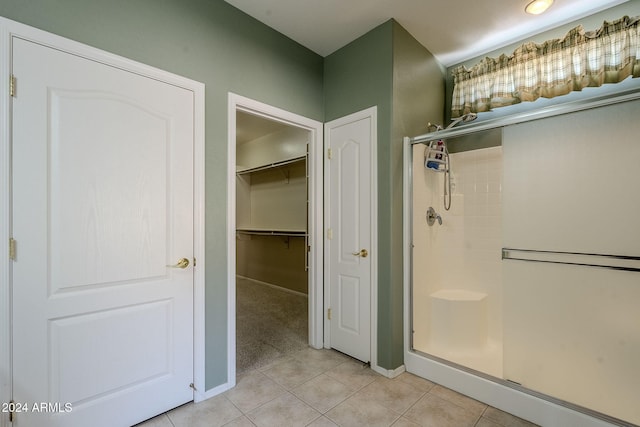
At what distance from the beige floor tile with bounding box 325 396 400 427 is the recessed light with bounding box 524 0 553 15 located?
3005 millimetres

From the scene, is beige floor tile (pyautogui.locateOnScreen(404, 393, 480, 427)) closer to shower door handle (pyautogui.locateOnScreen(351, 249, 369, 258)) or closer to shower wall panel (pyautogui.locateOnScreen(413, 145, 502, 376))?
shower wall panel (pyautogui.locateOnScreen(413, 145, 502, 376))

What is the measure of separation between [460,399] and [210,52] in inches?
117

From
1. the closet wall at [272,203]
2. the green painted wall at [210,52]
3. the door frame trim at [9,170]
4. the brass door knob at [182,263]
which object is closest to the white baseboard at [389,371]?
the green painted wall at [210,52]

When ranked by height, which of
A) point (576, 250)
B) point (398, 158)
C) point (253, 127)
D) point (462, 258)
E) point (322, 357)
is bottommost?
point (322, 357)

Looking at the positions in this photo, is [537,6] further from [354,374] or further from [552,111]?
[354,374]

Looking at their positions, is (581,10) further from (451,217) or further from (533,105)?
(451,217)

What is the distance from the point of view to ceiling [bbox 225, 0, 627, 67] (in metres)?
2.12

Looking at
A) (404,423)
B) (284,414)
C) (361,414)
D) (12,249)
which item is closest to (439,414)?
(404,423)

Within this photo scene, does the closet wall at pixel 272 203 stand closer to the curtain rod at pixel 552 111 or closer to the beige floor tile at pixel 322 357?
the beige floor tile at pixel 322 357

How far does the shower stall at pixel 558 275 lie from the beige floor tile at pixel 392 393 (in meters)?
0.24

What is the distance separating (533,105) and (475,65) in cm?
64

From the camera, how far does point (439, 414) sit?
1813 millimetres

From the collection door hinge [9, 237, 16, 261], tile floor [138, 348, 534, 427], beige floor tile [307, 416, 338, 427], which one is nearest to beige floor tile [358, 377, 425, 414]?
tile floor [138, 348, 534, 427]

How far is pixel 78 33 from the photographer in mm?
1517
